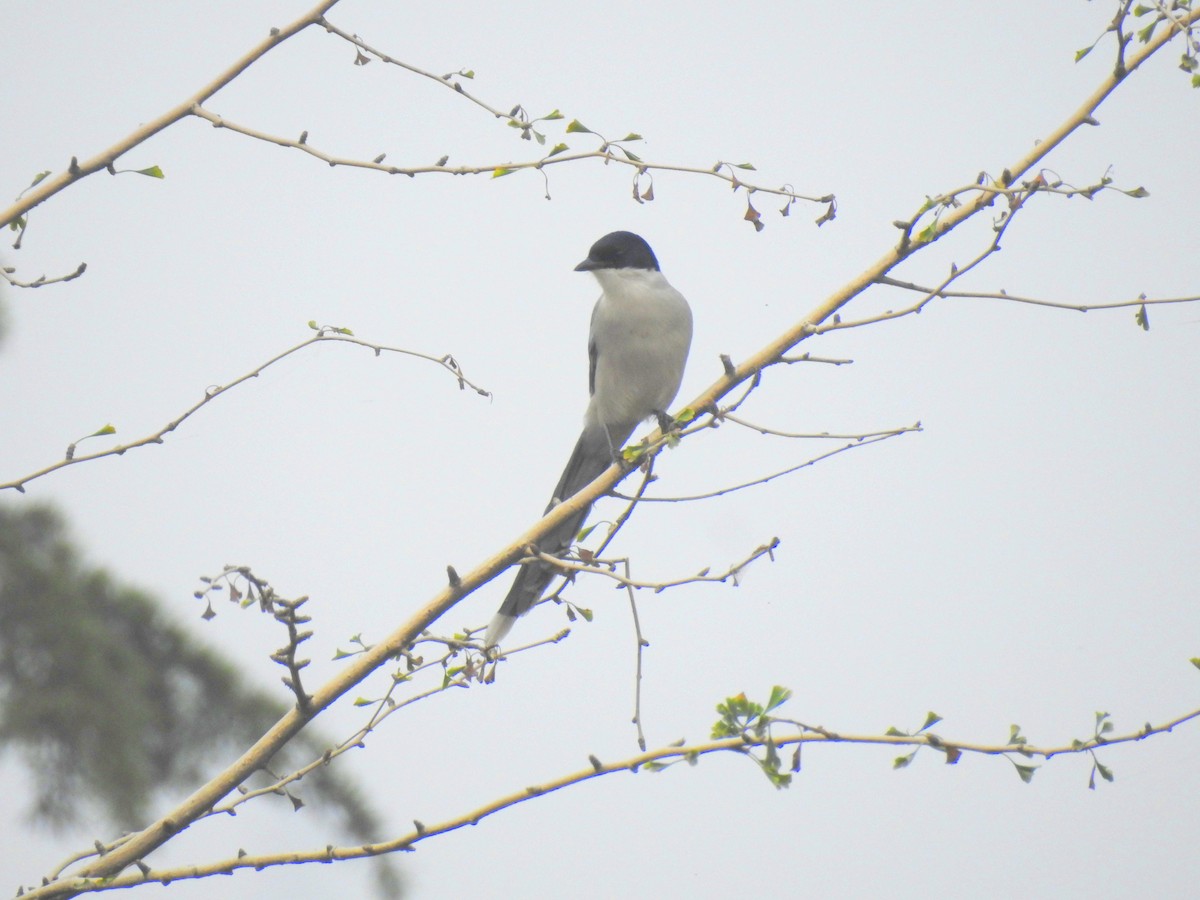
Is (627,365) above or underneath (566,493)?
above


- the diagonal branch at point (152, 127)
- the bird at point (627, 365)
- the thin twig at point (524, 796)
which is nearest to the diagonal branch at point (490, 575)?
the thin twig at point (524, 796)

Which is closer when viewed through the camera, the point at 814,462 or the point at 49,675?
the point at 814,462

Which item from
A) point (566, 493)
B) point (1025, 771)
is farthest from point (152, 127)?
point (566, 493)

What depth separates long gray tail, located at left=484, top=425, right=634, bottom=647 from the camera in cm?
408

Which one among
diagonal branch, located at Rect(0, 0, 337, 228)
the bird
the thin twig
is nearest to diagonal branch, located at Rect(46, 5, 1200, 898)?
the thin twig

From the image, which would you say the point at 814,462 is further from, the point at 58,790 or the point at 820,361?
the point at 58,790

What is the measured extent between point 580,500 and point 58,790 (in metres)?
6.13

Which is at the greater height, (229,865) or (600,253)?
(600,253)

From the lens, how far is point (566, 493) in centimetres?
512

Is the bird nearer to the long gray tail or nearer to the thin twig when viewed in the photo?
the long gray tail

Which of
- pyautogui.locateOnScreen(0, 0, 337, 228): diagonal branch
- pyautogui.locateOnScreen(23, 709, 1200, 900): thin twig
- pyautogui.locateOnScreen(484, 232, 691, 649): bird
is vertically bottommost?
pyautogui.locateOnScreen(23, 709, 1200, 900): thin twig

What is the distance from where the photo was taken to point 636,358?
528 centimetres

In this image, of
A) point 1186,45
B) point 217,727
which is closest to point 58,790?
point 217,727

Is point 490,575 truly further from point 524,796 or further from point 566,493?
point 566,493
